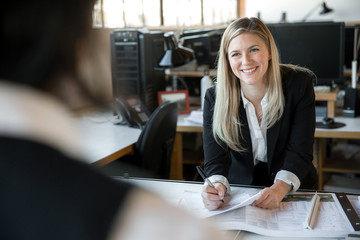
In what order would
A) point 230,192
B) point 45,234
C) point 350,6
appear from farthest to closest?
1. point 350,6
2. point 230,192
3. point 45,234

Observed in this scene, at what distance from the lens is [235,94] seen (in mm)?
1901

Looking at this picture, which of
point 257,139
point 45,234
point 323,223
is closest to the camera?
point 45,234

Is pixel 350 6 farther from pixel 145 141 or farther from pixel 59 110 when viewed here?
pixel 59 110

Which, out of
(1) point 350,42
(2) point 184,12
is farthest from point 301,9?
(1) point 350,42

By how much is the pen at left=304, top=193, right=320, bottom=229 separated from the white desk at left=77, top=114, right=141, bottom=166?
0.95m

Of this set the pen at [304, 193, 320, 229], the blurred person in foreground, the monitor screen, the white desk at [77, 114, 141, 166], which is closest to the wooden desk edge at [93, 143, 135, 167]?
the white desk at [77, 114, 141, 166]

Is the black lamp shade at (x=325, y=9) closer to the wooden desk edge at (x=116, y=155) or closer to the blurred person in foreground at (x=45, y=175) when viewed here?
the wooden desk edge at (x=116, y=155)

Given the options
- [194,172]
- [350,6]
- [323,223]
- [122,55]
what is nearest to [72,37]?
[323,223]

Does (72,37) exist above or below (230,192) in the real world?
above

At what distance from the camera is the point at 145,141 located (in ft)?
7.54

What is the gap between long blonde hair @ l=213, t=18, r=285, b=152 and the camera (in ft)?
6.03

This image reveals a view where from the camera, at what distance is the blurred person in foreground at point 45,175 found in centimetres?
27

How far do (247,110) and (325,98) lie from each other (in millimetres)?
1108

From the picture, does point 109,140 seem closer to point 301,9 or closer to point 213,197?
point 213,197
